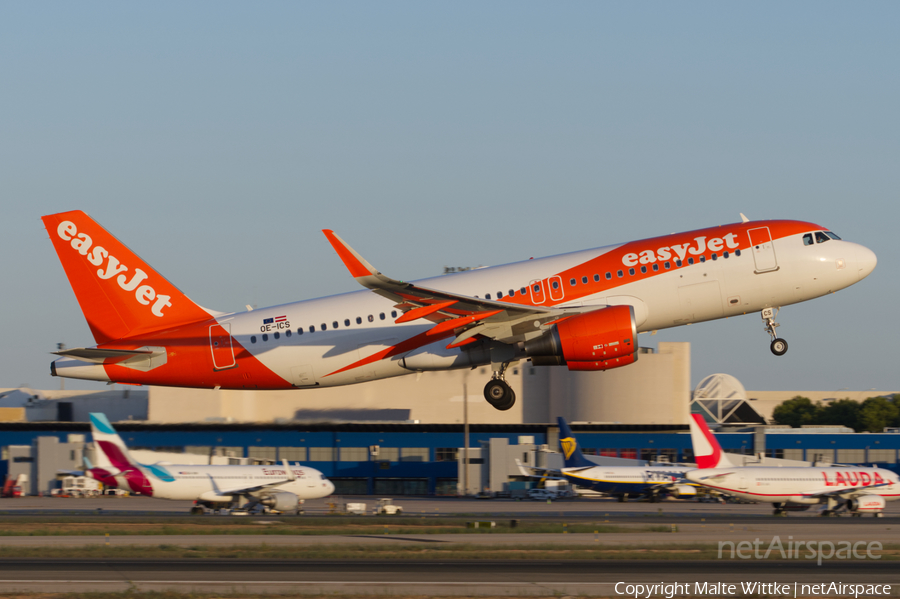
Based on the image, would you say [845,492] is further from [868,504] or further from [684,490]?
[684,490]

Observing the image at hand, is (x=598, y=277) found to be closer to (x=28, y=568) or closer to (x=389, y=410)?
(x=28, y=568)

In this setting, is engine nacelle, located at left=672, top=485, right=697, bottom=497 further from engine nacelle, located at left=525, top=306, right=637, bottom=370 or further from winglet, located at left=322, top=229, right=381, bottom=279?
winglet, located at left=322, top=229, right=381, bottom=279

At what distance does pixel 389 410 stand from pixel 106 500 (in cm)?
3737

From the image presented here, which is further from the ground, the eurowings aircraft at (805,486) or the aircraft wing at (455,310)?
the aircraft wing at (455,310)

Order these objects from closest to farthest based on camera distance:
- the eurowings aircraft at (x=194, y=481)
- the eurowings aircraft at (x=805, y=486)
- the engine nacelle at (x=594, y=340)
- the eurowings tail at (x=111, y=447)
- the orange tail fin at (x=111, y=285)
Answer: the engine nacelle at (x=594, y=340)
the orange tail fin at (x=111, y=285)
the eurowings aircraft at (x=805, y=486)
the eurowings aircraft at (x=194, y=481)
the eurowings tail at (x=111, y=447)

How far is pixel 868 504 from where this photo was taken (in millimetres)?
50719

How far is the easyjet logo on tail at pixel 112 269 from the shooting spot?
36.2m

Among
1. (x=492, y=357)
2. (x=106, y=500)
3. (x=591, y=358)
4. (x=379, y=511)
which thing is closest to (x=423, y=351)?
(x=492, y=357)

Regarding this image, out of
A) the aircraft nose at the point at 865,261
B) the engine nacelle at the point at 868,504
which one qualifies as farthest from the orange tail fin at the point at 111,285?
the engine nacelle at the point at 868,504

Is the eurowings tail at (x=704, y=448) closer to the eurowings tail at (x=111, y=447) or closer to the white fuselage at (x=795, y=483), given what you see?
the white fuselage at (x=795, y=483)

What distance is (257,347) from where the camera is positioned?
113 ft

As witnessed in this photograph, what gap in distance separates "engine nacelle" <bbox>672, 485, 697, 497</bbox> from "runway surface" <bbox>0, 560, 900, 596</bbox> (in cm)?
3224

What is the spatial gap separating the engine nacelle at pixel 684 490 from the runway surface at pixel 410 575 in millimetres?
32239

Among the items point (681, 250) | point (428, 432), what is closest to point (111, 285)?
point (681, 250)
